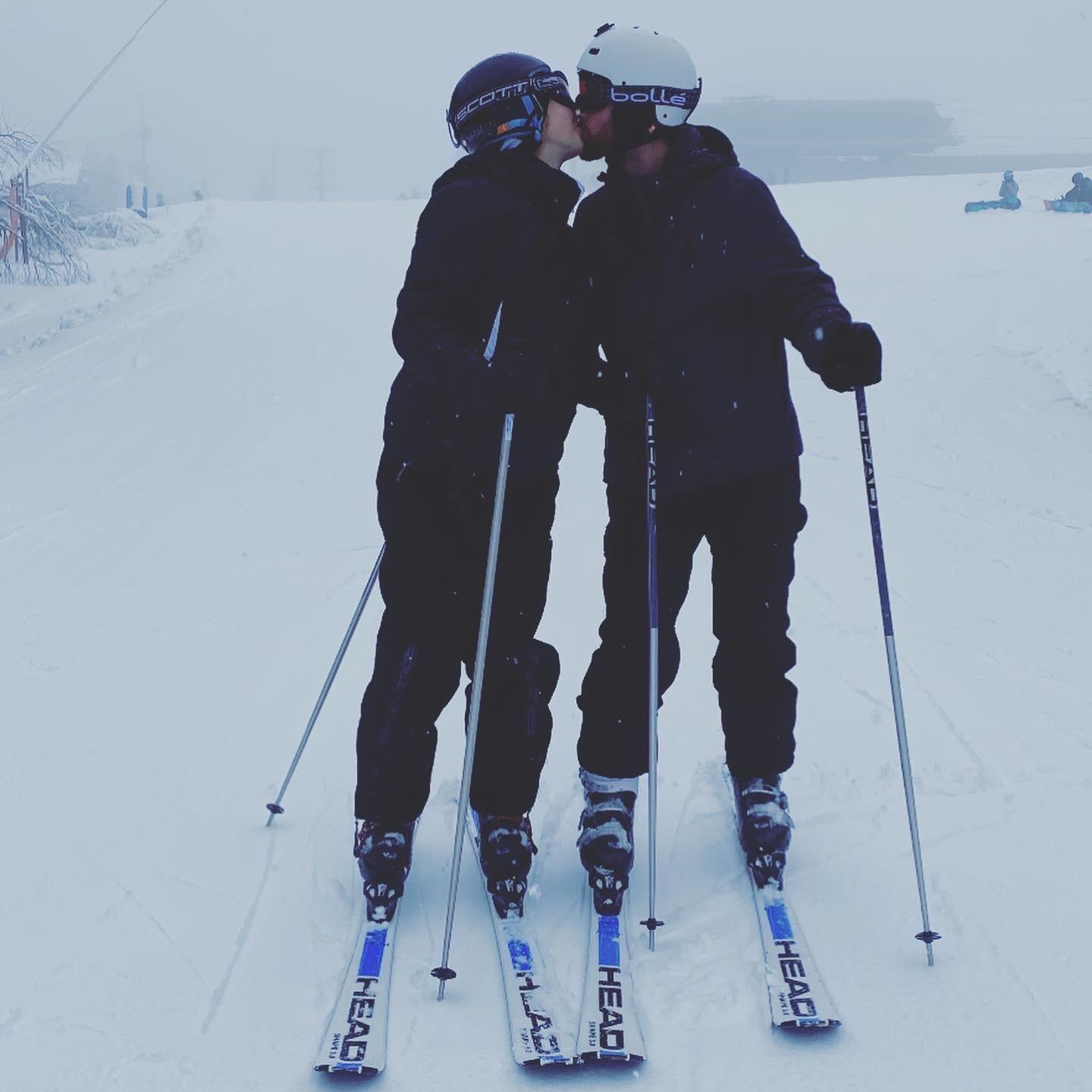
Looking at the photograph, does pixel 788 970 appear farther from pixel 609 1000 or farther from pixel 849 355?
pixel 849 355

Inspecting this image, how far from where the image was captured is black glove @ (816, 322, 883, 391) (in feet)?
8.36

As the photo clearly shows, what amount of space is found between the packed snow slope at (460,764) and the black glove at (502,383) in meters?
1.28

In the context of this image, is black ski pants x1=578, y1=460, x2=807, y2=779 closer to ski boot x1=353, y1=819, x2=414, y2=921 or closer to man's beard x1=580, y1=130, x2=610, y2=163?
ski boot x1=353, y1=819, x2=414, y2=921

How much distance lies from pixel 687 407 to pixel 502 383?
1.98 ft

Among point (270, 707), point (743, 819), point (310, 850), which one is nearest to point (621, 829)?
point (743, 819)

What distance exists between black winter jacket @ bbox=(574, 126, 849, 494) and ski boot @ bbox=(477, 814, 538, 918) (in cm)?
94

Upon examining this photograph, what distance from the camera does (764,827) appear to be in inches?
115

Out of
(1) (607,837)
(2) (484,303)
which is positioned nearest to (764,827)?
(1) (607,837)

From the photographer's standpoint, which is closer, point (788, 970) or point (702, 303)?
point (788, 970)

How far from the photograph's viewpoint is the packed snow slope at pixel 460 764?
2.34 meters

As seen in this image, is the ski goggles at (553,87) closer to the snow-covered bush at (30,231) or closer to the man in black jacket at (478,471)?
the man in black jacket at (478,471)

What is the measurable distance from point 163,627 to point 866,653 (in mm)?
3060

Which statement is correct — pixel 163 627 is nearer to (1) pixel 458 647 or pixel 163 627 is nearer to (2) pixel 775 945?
(1) pixel 458 647

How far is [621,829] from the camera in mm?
2900
